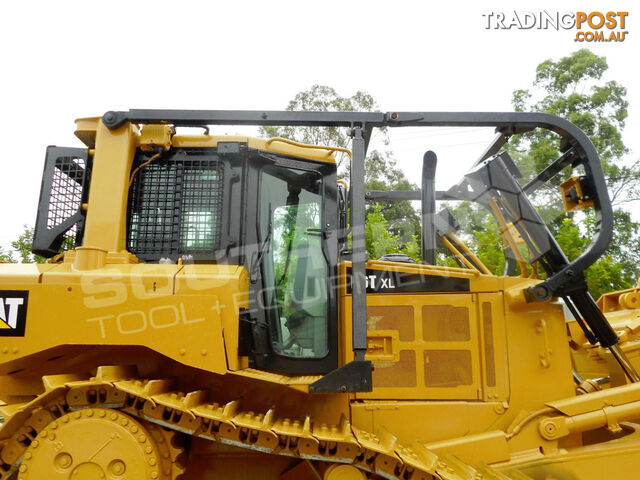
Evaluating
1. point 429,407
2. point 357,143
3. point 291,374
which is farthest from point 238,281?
point 429,407

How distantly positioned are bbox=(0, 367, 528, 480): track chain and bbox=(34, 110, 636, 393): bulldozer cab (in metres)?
0.52

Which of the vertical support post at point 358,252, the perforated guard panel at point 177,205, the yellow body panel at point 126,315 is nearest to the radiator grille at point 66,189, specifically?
the perforated guard panel at point 177,205

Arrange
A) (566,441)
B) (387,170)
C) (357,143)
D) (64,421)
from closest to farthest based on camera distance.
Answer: (64,421) < (357,143) < (566,441) < (387,170)

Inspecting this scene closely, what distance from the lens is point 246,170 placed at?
351cm

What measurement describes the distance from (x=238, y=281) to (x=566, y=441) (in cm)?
276

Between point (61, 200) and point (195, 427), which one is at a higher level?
point (61, 200)

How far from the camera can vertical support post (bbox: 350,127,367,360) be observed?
2.89 metres

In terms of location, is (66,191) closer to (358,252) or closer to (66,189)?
(66,189)

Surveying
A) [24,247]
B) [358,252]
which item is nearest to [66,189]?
[358,252]

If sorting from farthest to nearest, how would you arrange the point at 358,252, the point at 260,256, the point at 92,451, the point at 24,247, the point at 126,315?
the point at 24,247 < the point at 260,256 < the point at 358,252 < the point at 126,315 < the point at 92,451

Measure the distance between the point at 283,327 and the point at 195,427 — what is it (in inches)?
38.8

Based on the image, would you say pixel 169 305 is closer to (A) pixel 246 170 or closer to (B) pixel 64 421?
(B) pixel 64 421

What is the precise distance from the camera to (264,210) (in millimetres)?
3547

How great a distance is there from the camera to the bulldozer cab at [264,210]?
3.28 m
